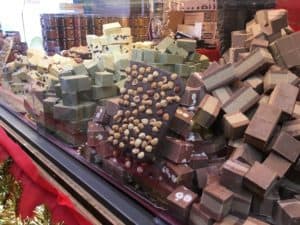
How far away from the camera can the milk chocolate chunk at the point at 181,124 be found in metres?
1.33

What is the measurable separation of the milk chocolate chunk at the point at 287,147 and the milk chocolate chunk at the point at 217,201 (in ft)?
0.70

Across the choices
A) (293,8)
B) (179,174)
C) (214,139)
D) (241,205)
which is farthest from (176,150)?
(293,8)

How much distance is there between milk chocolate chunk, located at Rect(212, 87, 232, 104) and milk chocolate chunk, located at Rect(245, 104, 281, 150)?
19cm

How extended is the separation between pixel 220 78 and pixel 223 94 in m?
0.07

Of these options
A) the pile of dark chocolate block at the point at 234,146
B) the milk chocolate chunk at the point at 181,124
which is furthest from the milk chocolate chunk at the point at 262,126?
the milk chocolate chunk at the point at 181,124

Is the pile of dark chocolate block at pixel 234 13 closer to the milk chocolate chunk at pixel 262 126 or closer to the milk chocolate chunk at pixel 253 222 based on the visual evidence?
the milk chocolate chunk at pixel 262 126

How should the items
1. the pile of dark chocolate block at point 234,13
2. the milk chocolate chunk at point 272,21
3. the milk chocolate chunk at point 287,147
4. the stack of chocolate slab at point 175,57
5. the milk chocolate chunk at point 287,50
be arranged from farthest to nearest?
the pile of dark chocolate block at point 234,13, the stack of chocolate slab at point 175,57, the milk chocolate chunk at point 272,21, the milk chocolate chunk at point 287,50, the milk chocolate chunk at point 287,147

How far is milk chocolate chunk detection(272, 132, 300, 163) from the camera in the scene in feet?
3.74

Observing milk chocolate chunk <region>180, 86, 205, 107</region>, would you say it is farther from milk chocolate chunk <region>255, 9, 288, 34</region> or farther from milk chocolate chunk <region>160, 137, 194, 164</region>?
milk chocolate chunk <region>255, 9, 288, 34</region>

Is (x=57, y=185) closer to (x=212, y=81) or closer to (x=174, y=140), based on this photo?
(x=174, y=140)

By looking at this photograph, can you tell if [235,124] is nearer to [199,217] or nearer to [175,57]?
[199,217]

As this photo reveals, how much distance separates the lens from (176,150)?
1.29m

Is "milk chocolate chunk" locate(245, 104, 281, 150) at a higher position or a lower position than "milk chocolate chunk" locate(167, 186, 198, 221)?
higher

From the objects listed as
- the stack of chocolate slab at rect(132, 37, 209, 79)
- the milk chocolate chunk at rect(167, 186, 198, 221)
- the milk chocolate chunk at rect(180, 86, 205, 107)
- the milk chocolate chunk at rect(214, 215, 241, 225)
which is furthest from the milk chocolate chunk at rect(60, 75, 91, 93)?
the milk chocolate chunk at rect(214, 215, 241, 225)
